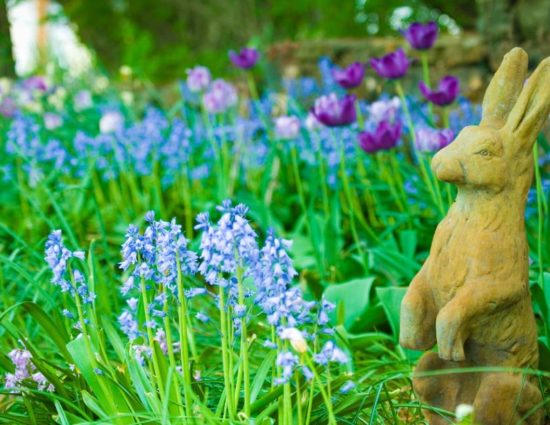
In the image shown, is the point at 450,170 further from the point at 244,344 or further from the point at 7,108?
the point at 7,108

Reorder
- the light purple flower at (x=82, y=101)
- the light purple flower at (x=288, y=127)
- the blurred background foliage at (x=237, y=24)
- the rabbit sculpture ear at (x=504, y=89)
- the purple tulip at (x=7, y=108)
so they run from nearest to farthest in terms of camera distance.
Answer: the rabbit sculpture ear at (x=504, y=89), the light purple flower at (x=288, y=127), the blurred background foliage at (x=237, y=24), the purple tulip at (x=7, y=108), the light purple flower at (x=82, y=101)

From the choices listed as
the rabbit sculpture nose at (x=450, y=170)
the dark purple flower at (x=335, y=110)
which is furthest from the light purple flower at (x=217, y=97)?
the rabbit sculpture nose at (x=450, y=170)

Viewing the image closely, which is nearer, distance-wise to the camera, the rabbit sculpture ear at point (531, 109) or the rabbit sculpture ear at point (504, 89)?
the rabbit sculpture ear at point (531, 109)

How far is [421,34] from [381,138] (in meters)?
0.41

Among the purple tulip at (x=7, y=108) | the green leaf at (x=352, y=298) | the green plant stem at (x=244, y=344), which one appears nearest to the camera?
the green plant stem at (x=244, y=344)

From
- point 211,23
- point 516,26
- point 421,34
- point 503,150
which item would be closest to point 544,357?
point 503,150

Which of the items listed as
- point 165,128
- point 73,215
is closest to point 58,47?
point 165,128

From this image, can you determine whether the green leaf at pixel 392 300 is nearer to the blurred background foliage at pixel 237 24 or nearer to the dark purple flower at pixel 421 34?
the dark purple flower at pixel 421 34

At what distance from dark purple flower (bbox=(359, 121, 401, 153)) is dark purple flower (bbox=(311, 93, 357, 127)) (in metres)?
0.09

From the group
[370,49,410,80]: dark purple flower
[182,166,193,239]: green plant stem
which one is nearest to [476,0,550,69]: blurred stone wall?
[370,49,410,80]: dark purple flower

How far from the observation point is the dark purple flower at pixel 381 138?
3.40 m

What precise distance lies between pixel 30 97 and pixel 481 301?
4183 mm

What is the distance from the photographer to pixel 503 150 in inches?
79.4

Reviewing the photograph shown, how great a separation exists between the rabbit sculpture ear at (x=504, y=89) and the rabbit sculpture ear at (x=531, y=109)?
7 centimetres
